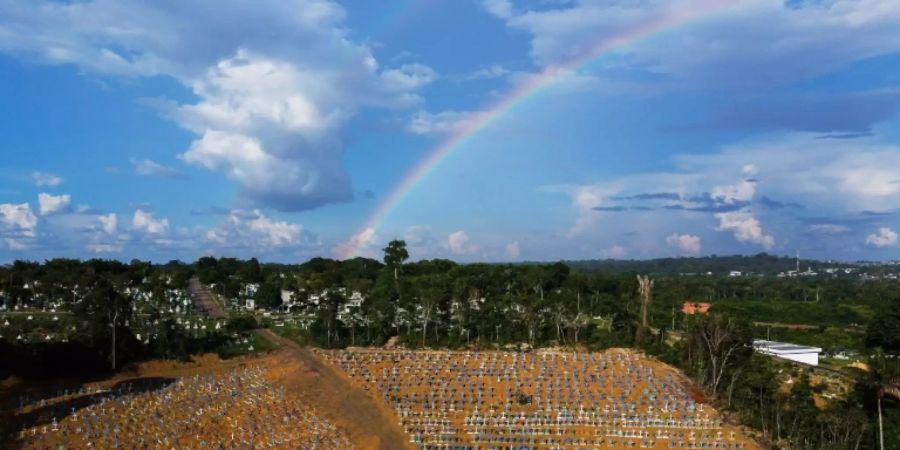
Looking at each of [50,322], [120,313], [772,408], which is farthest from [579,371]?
[50,322]

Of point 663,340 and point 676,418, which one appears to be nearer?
point 676,418

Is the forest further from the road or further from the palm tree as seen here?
the road

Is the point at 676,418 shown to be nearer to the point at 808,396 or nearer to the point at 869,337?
the point at 808,396

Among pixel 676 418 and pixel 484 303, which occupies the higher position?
pixel 484 303

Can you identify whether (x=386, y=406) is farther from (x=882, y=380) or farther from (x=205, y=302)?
(x=205, y=302)

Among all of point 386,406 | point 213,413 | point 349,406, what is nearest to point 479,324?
point 386,406

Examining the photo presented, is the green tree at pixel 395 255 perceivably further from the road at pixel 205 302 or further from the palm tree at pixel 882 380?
the palm tree at pixel 882 380

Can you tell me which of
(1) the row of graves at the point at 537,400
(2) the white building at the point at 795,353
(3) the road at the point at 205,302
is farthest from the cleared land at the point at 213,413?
(2) the white building at the point at 795,353
